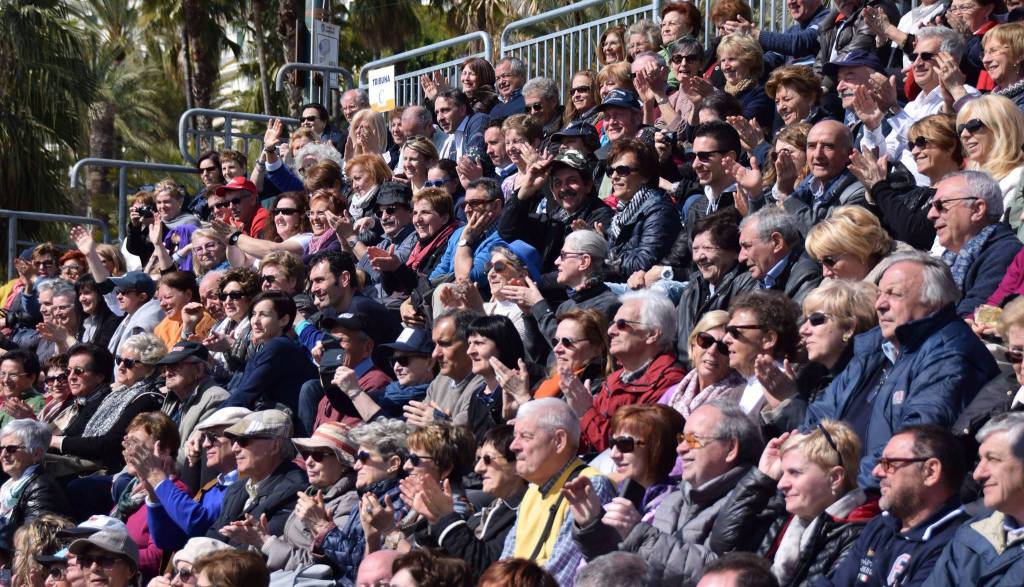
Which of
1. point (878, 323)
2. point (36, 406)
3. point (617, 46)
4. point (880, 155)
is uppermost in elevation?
point (617, 46)

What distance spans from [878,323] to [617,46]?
22.6ft

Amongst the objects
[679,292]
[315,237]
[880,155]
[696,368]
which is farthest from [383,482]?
[315,237]

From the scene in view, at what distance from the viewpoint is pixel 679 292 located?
9.31m

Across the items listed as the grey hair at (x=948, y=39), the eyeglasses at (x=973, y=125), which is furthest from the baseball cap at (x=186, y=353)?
the eyeglasses at (x=973, y=125)

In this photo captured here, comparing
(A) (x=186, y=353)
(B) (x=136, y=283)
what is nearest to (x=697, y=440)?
(A) (x=186, y=353)

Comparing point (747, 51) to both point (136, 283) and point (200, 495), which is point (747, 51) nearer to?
point (200, 495)

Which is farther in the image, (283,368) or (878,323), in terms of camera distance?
(283,368)

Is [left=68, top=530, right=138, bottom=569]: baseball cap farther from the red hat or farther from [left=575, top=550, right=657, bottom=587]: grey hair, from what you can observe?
the red hat

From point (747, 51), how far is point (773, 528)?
5.93 m

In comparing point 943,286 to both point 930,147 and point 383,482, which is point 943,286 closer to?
point 930,147

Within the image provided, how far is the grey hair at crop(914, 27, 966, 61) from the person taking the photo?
32.0 feet

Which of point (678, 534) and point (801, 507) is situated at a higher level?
point (801, 507)

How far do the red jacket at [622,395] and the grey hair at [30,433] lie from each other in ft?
13.2

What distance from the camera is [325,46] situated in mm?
19016
